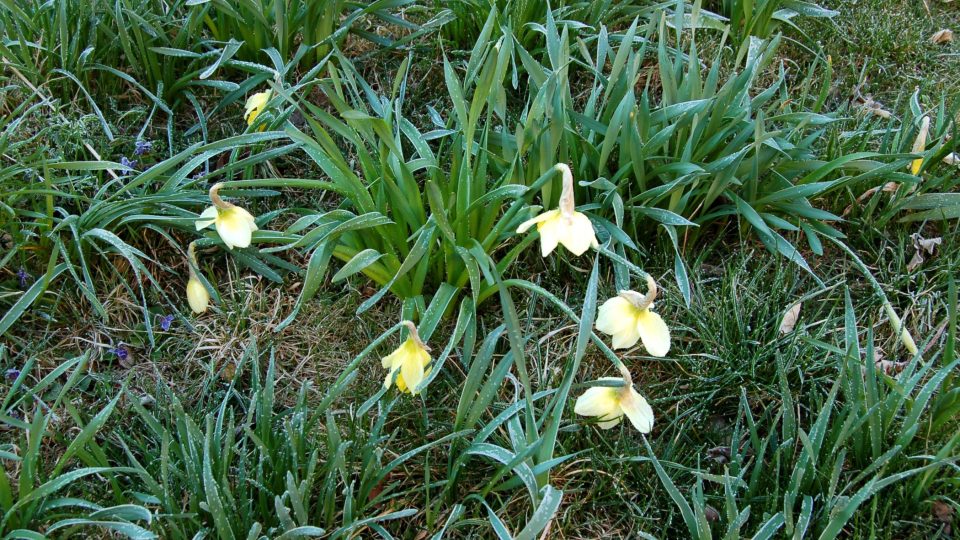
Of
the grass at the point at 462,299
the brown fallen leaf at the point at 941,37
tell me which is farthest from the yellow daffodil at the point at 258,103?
the brown fallen leaf at the point at 941,37

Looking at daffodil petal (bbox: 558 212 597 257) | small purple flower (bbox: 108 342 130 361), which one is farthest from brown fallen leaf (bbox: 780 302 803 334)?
small purple flower (bbox: 108 342 130 361)

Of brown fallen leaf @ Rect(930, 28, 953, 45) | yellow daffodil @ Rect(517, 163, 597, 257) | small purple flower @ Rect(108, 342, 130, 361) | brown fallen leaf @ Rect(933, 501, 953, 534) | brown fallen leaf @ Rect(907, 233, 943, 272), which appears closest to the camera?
yellow daffodil @ Rect(517, 163, 597, 257)

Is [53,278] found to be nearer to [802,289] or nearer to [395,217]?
[395,217]

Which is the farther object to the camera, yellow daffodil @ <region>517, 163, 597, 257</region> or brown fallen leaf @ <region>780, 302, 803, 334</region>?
brown fallen leaf @ <region>780, 302, 803, 334</region>

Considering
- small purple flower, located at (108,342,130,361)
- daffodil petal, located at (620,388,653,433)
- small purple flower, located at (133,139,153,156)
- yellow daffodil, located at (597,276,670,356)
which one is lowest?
small purple flower, located at (108,342,130,361)

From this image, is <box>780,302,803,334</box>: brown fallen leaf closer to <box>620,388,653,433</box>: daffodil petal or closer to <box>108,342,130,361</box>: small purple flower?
<box>620,388,653,433</box>: daffodil petal
